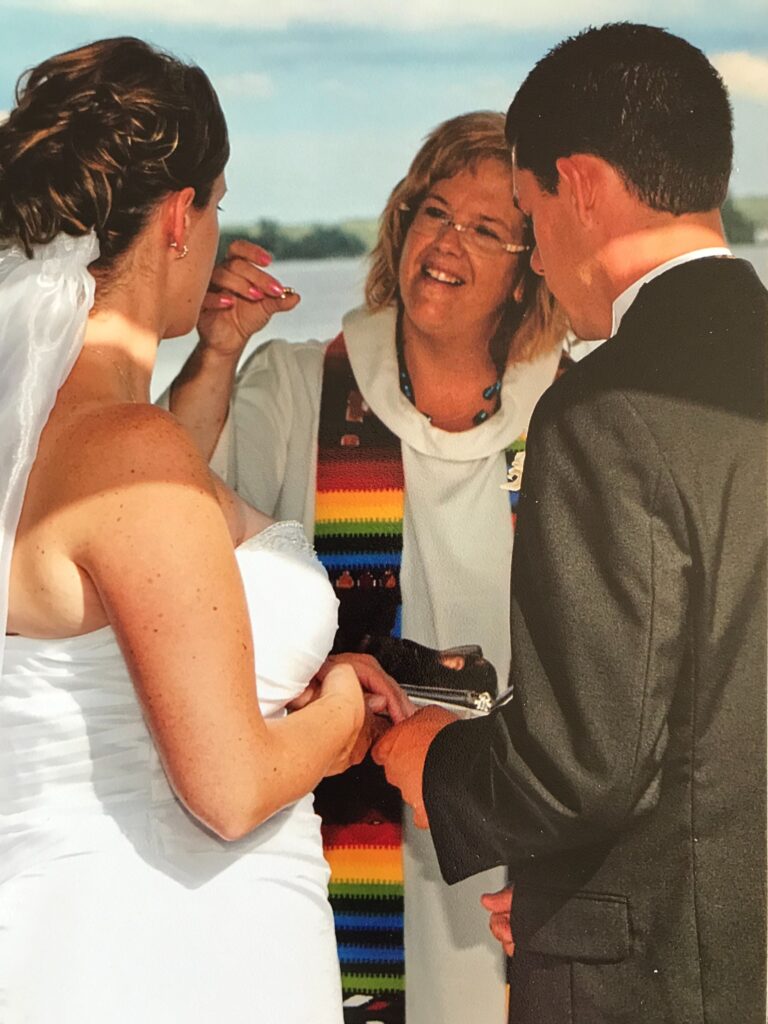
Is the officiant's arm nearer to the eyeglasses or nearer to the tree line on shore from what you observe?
the tree line on shore

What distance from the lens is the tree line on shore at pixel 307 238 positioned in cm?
191

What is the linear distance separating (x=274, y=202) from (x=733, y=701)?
3.30 ft

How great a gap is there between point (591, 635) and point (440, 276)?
624mm

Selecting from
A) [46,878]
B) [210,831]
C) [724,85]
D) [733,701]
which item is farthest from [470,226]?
[46,878]

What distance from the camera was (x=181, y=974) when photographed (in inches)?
65.4

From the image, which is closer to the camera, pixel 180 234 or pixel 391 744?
pixel 180 234

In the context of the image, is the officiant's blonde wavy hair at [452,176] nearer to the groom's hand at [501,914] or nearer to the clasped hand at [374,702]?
the clasped hand at [374,702]

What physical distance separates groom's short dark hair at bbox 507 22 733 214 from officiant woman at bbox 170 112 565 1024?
0.36ft

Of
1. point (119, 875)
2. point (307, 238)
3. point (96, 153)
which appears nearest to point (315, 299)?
point (307, 238)

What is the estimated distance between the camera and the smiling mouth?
6.32 feet

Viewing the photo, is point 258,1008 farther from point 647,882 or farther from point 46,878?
point 647,882

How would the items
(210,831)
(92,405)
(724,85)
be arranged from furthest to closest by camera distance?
(724,85), (210,831), (92,405)

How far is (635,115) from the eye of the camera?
1.74 metres

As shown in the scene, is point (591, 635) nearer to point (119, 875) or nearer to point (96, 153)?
point (119, 875)
